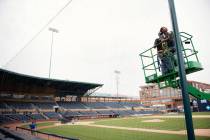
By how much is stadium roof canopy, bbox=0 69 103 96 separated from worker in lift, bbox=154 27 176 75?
3267 cm

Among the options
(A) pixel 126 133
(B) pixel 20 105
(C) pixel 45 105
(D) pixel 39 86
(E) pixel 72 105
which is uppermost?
(D) pixel 39 86

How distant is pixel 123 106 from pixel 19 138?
54.6 metres

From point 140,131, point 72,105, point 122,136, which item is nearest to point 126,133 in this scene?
point 140,131

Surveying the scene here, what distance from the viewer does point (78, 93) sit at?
55469 mm

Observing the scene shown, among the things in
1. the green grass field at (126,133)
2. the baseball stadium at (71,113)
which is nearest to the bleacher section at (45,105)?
the baseball stadium at (71,113)

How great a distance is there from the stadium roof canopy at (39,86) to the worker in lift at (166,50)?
32672 millimetres

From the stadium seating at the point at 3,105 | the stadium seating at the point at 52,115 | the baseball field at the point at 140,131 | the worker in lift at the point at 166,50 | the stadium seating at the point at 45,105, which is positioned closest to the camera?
the worker in lift at the point at 166,50

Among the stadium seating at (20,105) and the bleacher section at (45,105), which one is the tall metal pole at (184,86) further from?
the bleacher section at (45,105)

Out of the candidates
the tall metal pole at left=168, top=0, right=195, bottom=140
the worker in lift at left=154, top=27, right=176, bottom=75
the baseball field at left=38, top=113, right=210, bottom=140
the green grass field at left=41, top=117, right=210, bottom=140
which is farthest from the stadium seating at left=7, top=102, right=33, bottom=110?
the tall metal pole at left=168, top=0, right=195, bottom=140

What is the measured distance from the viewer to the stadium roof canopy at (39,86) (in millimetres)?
38778

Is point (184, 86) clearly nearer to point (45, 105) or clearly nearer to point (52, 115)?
point (52, 115)

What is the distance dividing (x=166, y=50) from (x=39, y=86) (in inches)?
1734

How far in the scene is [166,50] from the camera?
6629 mm

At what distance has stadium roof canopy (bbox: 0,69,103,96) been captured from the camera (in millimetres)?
38778
